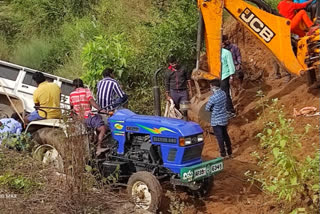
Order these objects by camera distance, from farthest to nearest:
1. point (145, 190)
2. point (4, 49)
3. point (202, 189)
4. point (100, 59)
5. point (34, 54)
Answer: point (4, 49) < point (34, 54) < point (100, 59) < point (202, 189) < point (145, 190)

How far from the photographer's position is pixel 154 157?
677 centimetres

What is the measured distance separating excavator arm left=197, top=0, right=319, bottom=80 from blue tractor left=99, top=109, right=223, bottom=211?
5.14 feet

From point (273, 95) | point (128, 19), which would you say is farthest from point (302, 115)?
A: point (128, 19)

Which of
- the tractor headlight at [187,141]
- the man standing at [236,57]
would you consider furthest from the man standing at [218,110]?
the man standing at [236,57]

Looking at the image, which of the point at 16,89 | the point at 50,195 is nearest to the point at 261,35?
the point at 50,195

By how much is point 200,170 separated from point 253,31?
2.98 meters

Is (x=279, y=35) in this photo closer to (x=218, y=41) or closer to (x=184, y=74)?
(x=218, y=41)

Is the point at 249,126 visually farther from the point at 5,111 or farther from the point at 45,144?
the point at 5,111

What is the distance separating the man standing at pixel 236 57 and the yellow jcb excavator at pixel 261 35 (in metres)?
1.97

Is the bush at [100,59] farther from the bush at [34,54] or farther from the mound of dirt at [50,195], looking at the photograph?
the mound of dirt at [50,195]

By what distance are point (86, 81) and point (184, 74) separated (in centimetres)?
242

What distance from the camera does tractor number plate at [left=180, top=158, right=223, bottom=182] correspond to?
6.29 meters

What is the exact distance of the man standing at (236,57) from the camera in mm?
10491

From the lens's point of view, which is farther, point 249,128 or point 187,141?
point 249,128
